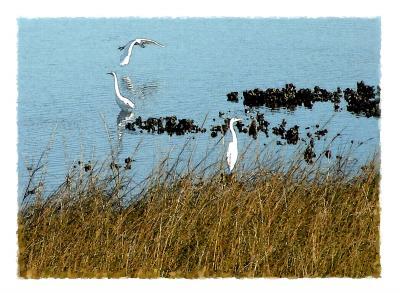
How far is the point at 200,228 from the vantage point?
30.7ft

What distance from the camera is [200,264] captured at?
9.25 m

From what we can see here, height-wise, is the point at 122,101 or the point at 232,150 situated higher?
the point at 122,101

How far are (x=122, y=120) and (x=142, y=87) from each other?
257 mm

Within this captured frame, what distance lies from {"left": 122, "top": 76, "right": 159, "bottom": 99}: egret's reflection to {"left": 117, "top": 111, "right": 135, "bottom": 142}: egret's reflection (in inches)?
5.2

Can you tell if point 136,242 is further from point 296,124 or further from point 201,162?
point 296,124

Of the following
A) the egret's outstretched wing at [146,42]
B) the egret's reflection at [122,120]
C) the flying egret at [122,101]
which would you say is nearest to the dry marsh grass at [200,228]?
the egret's reflection at [122,120]

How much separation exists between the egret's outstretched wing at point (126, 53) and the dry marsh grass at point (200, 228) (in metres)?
0.69

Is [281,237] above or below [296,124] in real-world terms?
below

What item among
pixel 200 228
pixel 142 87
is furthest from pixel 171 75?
pixel 200 228

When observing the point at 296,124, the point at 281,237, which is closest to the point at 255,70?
the point at 296,124

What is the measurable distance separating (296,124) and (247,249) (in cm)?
90

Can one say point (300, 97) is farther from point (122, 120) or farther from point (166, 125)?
point (122, 120)

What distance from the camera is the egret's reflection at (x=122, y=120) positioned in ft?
31.1

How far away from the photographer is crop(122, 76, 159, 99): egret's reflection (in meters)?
9.52
